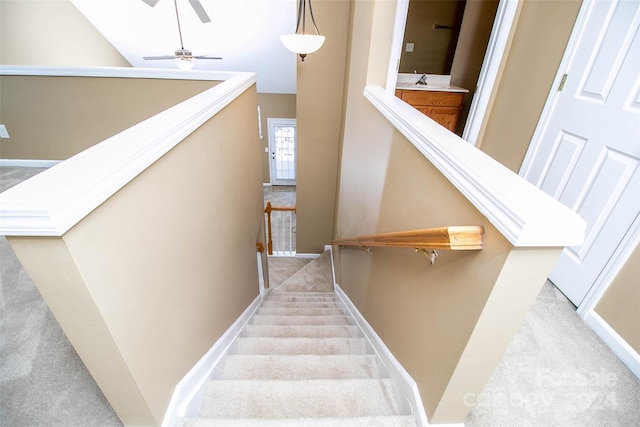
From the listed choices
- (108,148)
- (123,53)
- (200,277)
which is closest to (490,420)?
(200,277)

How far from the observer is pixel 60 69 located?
265 centimetres

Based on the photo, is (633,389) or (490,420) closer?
(490,420)

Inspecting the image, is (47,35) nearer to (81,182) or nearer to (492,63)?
(81,182)

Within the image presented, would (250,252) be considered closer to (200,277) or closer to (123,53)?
(200,277)

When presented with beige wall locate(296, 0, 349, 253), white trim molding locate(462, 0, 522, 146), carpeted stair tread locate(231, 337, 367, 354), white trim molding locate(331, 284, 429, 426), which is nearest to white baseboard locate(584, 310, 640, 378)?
white trim molding locate(331, 284, 429, 426)

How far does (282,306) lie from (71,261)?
265 centimetres

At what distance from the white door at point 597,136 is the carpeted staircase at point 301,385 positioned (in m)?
1.30

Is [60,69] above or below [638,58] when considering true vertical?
below

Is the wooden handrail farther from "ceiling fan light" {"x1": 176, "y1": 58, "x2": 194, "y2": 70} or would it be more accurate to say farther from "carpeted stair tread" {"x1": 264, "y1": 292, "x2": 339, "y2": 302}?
"ceiling fan light" {"x1": 176, "y1": 58, "x2": 194, "y2": 70}

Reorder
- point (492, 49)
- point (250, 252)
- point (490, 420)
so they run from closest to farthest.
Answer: point (490, 420)
point (492, 49)
point (250, 252)

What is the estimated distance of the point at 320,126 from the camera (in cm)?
405

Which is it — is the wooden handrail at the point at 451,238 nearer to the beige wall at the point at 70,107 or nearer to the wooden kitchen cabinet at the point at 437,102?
the wooden kitchen cabinet at the point at 437,102

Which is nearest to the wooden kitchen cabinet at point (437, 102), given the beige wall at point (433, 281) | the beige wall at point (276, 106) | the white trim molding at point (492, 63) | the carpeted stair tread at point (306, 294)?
the white trim molding at point (492, 63)

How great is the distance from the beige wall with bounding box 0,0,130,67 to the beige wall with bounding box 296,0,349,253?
11.8 feet
